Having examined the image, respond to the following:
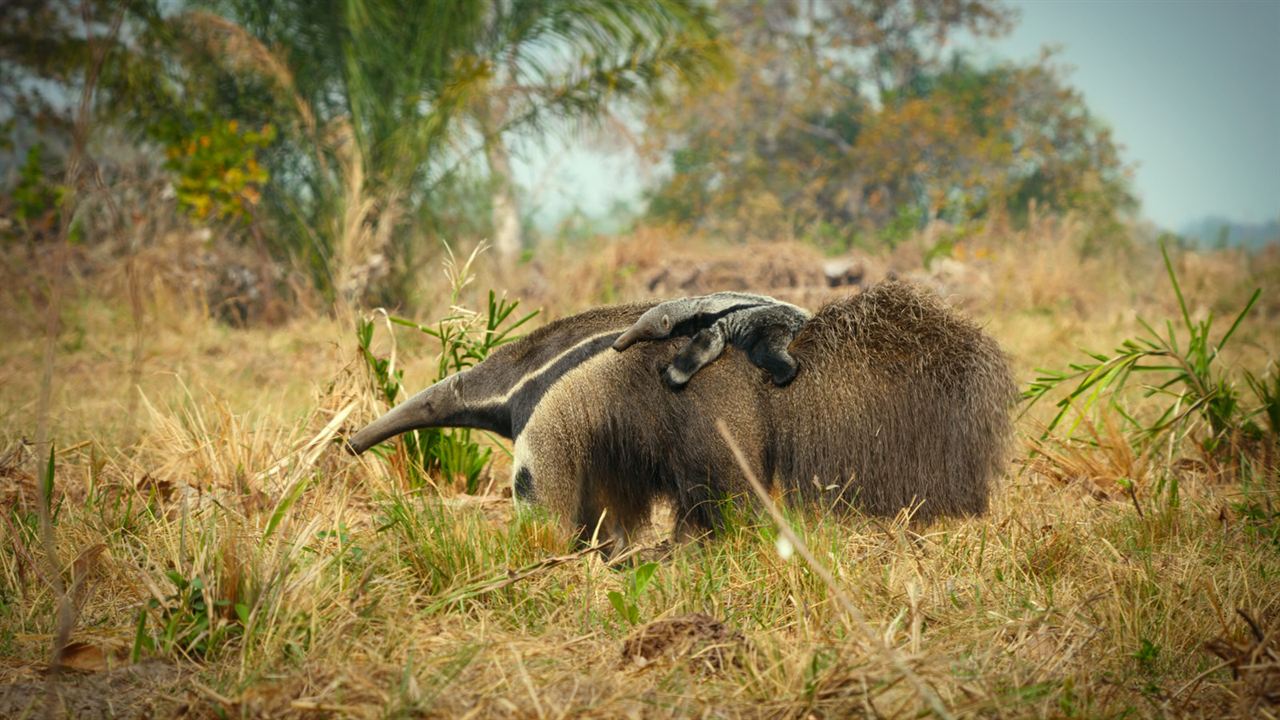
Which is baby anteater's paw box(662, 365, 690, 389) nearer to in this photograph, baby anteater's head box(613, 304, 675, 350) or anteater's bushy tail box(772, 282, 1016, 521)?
baby anteater's head box(613, 304, 675, 350)

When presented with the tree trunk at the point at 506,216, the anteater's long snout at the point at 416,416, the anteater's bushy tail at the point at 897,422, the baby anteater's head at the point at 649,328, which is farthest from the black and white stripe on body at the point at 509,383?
the tree trunk at the point at 506,216

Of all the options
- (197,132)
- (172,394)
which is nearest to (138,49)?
(197,132)

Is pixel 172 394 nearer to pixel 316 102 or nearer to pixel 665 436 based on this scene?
pixel 665 436

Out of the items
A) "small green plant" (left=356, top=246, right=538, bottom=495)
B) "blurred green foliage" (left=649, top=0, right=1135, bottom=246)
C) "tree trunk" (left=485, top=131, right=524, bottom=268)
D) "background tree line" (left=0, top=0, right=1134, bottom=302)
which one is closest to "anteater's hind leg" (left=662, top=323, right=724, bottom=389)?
"small green plant" (left=356, top=246, right=538, bottom=495)

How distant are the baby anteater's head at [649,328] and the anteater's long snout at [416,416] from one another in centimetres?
88

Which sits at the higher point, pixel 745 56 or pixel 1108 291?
pixel 745 56

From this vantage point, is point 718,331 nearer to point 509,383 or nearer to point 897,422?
point 897,422

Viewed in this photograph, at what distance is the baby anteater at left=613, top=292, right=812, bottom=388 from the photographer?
139 inches

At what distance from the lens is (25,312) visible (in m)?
10.6

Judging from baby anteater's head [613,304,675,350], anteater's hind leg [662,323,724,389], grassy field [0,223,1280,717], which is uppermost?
baby anteater's head [613,304,675,350]

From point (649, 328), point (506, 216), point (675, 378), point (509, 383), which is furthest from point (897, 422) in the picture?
point (506, 216)

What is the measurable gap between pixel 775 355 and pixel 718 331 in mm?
241

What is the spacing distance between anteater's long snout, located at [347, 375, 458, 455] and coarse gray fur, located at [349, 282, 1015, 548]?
0.41 m

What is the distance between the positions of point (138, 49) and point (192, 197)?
5.81ft
